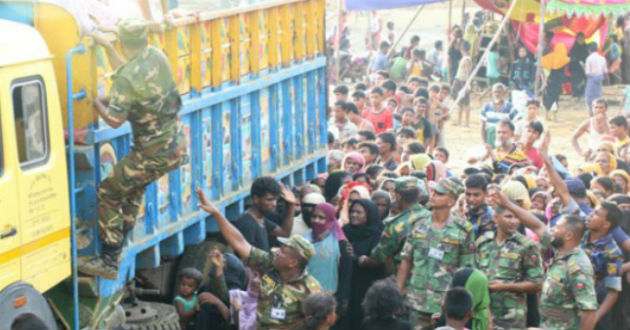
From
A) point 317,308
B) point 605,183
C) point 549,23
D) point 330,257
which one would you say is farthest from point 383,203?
point 549,23

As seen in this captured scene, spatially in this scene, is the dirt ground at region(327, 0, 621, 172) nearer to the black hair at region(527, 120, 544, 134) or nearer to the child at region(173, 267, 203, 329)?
the black hair at region(527, 120, 544, 134)

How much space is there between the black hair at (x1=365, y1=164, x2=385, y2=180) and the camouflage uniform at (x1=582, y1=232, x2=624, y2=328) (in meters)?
2.90

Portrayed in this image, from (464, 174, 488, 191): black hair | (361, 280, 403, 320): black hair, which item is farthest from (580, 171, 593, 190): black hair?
(361, 280, 403, 320): black hair

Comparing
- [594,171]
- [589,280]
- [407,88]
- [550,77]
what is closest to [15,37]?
[589,280]

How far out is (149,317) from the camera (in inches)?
327

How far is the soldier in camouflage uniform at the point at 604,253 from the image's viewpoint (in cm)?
843

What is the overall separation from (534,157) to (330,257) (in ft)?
17.4

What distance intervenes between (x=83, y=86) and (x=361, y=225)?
282 cm

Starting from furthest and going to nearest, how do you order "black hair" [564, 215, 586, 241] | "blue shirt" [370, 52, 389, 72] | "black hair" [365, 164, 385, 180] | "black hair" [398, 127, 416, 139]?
1. "blue shirt" [370, 52, 389, 72]
2. "black hair" [398, 127, 416, 139]
3. "black hair" [365, 164, 385, 180]
4. "black hair" [564, 215, 586, 241]

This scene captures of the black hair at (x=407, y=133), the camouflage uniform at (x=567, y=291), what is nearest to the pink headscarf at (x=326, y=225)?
the camouflage uniform at (x=567, y=291)

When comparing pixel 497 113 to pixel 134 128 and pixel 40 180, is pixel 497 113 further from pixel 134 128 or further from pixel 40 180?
pixel 40 180

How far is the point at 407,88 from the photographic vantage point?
17.7 m

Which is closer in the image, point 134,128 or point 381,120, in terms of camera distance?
point 134,128

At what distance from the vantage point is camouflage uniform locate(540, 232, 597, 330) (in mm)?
7656
